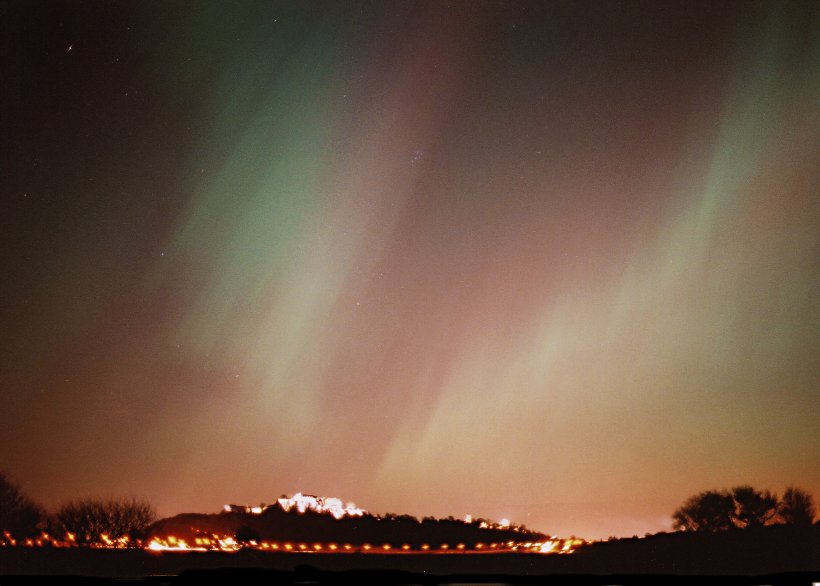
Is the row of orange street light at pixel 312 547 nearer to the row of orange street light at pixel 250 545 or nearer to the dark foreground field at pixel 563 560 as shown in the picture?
the row of orange street light at pixel 250 545

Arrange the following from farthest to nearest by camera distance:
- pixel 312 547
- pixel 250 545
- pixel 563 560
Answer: pixel 312 547 < pixel 250 545 < pixel 563 560

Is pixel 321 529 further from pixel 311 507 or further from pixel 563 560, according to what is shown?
pixel 563 560

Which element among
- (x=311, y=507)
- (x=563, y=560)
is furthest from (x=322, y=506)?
(x=563, y=560)

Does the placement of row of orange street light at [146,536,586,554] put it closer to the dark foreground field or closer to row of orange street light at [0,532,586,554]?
row of orange street light at [0,532,586,554]

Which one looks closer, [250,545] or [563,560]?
[563,560]

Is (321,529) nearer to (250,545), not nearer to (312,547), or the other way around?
(312,547)

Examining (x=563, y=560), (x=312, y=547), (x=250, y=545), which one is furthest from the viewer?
(x=312, y=547)

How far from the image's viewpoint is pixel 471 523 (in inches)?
4168

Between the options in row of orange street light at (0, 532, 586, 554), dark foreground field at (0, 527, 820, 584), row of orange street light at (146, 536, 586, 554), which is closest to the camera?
dark foreground field at (0, 527, 820, 584)

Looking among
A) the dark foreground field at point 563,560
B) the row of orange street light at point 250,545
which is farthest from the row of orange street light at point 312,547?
the dark foreground field at point 563,560

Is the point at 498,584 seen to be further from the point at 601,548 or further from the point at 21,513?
the point at 21,513

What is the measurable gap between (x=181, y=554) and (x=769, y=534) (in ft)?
164

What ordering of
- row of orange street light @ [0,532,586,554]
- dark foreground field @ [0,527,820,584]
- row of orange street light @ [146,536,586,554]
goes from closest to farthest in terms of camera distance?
dark foreground field @ [0,527,820,584], row of orange street light @ [0,532,586,554], row of orange street light @ [146,536,586,554]

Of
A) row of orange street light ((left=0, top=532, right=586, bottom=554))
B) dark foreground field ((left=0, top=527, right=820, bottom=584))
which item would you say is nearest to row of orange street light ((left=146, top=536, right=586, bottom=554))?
row of orange street light ((left=0, top=532, right=586, bottom=554))
